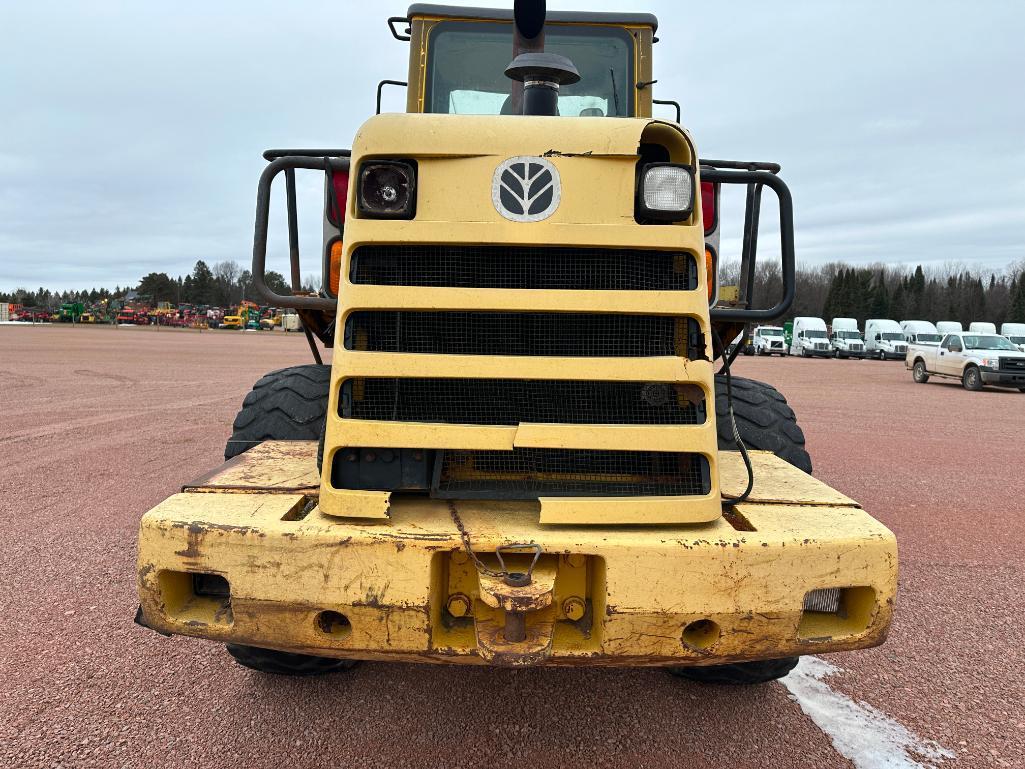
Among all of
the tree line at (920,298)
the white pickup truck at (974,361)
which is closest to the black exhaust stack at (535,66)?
the white pickup truck at (974,361)

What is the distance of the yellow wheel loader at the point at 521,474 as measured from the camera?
197 cm

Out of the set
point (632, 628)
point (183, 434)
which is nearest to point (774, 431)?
point (632, 628)

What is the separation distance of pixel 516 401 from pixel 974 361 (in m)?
20.3

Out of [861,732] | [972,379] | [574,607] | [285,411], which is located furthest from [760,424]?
[972,379]

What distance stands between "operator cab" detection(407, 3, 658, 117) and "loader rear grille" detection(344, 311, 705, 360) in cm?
208

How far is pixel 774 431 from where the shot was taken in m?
3.21

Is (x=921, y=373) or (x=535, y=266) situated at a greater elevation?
(x=535, y=266)

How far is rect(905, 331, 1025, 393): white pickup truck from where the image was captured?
17922 millimetres

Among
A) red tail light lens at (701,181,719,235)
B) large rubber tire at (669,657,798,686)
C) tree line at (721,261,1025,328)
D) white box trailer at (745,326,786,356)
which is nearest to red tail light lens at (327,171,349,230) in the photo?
red tail light lens at (701,181,719,235)

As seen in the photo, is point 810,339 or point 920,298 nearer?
point 810,339

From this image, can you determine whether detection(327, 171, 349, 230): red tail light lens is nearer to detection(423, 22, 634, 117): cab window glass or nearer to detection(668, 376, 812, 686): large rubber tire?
detection(423, 22, 634, 117): cab window glass

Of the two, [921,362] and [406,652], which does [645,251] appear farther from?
[921,362]

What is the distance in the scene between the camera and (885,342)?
40.8m

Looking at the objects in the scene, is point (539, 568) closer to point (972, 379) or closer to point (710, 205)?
point (710, 205)
